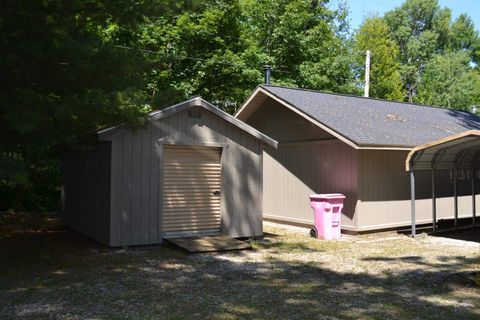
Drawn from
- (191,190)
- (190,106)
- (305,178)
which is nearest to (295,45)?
(305,178)

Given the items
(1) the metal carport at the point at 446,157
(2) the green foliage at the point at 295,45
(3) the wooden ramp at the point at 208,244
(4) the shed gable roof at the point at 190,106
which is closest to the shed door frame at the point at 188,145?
(3) the wooden ramp at the point at 208,244

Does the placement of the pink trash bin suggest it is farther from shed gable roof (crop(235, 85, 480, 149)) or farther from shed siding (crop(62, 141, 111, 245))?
shed siding (crop(62, 141, 111, 245))

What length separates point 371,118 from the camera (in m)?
13.6

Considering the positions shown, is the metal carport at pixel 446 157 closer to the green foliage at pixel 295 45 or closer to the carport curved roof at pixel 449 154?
the carport curved roof at pixel 449 154

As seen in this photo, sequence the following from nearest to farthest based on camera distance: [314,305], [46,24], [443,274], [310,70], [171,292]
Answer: [314,305] < [171,292] < [443,274] < [46,24] < [310,70]

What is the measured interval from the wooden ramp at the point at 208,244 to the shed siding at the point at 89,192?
56.7 inches

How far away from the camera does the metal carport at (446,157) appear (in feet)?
34.1

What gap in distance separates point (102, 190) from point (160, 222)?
1342 mm

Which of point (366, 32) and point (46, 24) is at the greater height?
point (366, 32)

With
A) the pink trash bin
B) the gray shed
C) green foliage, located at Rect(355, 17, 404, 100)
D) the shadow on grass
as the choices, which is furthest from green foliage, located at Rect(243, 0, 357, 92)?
the shadow on grass

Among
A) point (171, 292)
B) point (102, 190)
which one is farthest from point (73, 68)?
point (171, 292)

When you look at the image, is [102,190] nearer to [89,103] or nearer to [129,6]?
[89,103]

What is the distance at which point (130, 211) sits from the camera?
30.7 ft

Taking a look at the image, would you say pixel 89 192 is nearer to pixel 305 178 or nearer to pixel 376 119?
pixel 305 178
